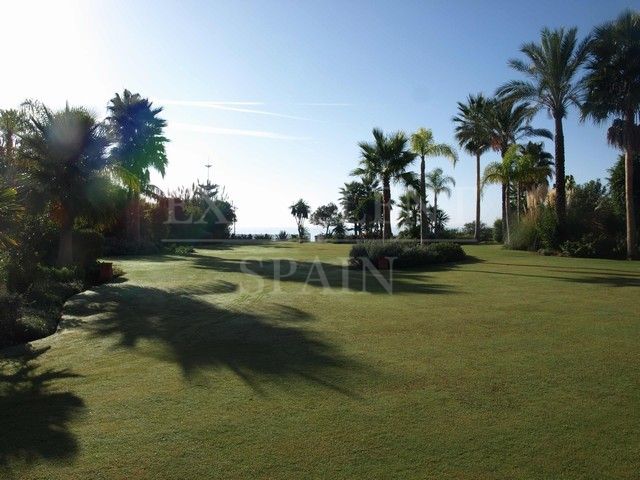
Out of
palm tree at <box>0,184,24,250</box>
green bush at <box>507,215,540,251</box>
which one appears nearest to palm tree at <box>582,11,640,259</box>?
green bush at <box>507,215,540,251</box>

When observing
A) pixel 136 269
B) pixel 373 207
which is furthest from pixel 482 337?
pixel 373 207

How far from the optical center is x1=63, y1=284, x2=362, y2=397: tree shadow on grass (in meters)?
6.30

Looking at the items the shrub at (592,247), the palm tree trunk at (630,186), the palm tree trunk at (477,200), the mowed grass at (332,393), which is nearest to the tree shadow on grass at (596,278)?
the mowed grass at (332,393)

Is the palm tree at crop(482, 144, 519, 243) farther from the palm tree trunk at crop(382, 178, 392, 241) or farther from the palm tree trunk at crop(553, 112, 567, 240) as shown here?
the palm tree trunk at crop(382, 178, 392, 241)

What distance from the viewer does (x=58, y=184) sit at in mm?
16672

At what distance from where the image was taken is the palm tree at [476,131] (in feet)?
137

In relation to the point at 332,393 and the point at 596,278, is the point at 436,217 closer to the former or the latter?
the point at 596,278

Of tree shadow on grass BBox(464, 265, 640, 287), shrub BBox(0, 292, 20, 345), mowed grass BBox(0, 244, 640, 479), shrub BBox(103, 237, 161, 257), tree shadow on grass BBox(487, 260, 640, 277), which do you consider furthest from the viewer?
shrub BBox(103, 237, 161, 257)

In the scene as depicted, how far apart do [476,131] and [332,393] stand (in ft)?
135

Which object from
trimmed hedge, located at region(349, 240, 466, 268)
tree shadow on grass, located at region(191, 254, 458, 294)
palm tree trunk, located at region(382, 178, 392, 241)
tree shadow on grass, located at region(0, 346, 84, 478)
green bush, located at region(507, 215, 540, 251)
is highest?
palm tree trunk, located at region(382, 178, 392, 241)

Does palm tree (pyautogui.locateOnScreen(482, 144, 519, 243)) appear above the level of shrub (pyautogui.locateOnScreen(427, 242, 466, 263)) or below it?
above

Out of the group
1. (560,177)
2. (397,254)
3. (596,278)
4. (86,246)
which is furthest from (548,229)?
(86,246)

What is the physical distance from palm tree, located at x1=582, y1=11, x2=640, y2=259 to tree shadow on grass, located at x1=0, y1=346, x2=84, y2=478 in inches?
1002

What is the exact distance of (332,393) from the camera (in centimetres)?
543
